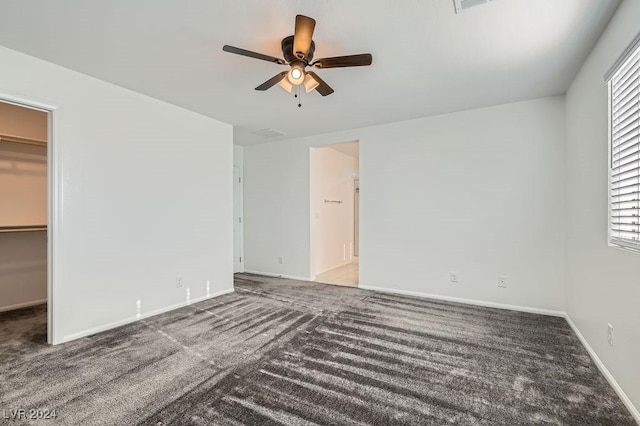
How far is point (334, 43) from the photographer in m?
2.26

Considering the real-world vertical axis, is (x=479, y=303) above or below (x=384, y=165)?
below

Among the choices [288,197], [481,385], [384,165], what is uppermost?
[384,165]

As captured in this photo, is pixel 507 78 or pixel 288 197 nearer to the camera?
pixel 507 78

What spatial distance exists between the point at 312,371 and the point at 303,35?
2383 mm

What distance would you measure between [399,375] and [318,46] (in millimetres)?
2616

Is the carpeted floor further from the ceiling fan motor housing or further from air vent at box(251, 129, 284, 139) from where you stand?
air vent at box(251, 129, 284, 139)

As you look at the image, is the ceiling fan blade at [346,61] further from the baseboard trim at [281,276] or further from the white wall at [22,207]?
the white wall at [22,207]

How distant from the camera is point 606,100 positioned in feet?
7.04

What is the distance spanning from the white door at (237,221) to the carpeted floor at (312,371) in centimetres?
235

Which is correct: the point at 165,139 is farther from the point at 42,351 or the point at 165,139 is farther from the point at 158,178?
the point at 42,351

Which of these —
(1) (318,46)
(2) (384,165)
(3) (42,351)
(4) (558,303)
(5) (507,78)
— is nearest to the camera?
(1) (318,46)

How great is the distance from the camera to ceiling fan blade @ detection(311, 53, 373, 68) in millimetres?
2037

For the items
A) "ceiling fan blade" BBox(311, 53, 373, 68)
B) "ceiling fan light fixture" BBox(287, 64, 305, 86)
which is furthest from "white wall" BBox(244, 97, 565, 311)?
"ceiling fan light fixture" BBox(287, 64, 305, 86)

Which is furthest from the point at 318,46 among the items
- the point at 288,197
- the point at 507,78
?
the point at 288,197
